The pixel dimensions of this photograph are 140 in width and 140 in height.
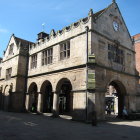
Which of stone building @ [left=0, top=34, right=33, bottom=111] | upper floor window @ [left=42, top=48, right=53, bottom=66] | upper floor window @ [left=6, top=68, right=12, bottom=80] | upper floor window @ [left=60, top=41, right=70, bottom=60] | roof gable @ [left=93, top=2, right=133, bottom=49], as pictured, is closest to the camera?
roof gable @ [left=93, top=2, right=133, bottom=49]

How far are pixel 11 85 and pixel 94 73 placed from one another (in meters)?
15.5

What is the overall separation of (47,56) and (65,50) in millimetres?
3795

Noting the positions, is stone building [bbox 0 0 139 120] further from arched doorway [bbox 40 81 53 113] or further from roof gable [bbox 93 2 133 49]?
arched doorway [bbox 40 81 53 113]

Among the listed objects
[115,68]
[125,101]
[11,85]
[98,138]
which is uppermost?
[115,68]

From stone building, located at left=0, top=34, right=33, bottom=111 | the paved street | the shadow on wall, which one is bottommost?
the paved street

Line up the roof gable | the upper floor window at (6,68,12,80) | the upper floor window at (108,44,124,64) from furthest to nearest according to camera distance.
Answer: the upper floor window at (6,68,12,80), the upper floor window at (108,44,124,64), the roof gable

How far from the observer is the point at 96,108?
56.5 ft

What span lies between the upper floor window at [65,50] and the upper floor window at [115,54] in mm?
4793

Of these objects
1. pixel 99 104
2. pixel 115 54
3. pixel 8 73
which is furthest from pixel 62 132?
pixel 8 73

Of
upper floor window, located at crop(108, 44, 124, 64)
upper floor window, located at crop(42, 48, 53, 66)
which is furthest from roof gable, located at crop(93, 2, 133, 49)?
upper floor window, located at crop(42, 48, 53, 66)

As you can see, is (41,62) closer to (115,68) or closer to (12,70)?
(12,70)

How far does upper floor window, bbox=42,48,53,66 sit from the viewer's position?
927 inches

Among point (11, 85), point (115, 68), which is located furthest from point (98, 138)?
point (11, 85)

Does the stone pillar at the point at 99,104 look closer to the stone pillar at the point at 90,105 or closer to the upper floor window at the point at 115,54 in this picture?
the stone pillar at the point at 90,105
